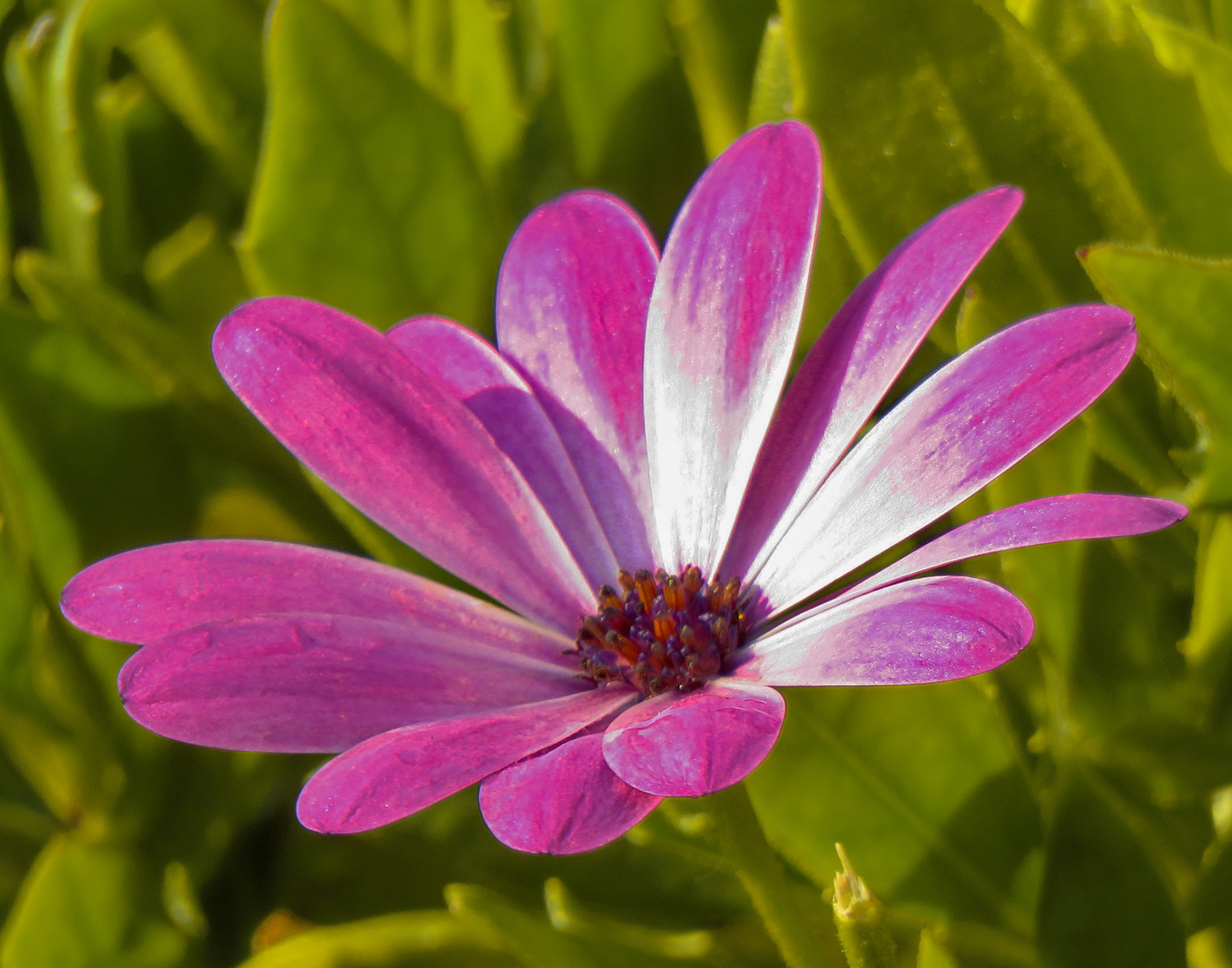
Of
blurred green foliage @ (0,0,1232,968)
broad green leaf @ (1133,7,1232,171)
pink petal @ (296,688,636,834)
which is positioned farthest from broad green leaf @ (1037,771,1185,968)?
broad green leaf @ (1133,7,1232,171)

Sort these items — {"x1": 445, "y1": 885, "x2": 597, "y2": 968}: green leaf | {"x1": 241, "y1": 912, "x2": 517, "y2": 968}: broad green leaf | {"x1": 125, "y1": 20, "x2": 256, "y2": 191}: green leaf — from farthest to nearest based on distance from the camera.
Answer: {"x1": 125, "y1": 20, "x2": 256, "y2": 191}: green leaf < {"x1": 241, "y1": 912, "x2": 517, "y2": 968}: broad green leaf < {"x1": 445, "y1": 885, "x2": 597, "y2": 968}: green leaf

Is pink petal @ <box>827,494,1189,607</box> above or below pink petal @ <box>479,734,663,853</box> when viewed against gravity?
above

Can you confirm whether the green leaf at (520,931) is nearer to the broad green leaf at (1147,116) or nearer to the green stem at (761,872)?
the green stem at (761,872)

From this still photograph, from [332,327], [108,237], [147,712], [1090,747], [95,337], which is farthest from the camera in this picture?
[108,237]

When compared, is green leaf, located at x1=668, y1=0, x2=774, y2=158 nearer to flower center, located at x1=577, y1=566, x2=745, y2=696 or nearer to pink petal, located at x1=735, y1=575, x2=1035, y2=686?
flower center, located at x1=577, y1=566, x2=745, y2=696

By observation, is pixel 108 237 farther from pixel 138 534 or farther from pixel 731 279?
pixel 731 279

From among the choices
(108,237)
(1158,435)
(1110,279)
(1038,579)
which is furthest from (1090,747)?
(108,237)
